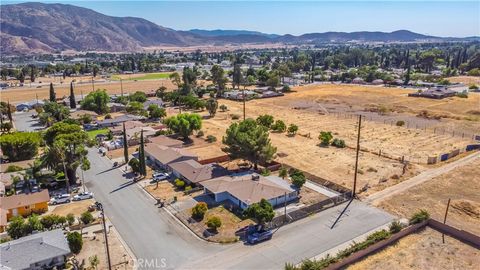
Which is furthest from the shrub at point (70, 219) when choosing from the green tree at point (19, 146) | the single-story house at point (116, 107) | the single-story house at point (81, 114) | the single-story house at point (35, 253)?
the single-story house at point (116, 107)

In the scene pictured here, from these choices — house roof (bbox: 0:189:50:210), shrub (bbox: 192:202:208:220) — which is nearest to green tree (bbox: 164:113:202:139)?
house roof (bbox: 0:189:50:210)

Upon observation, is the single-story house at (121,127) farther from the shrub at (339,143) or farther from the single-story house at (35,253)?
the single-story house at (35,253)

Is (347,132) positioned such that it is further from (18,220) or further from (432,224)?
(18,220)

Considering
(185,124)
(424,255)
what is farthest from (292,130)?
(424,255)

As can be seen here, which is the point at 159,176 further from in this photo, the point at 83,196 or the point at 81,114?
the point at 81,114

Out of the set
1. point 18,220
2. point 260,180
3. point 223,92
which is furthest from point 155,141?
point 223,92

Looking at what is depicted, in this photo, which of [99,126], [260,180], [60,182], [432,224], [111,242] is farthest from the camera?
[99,126]
